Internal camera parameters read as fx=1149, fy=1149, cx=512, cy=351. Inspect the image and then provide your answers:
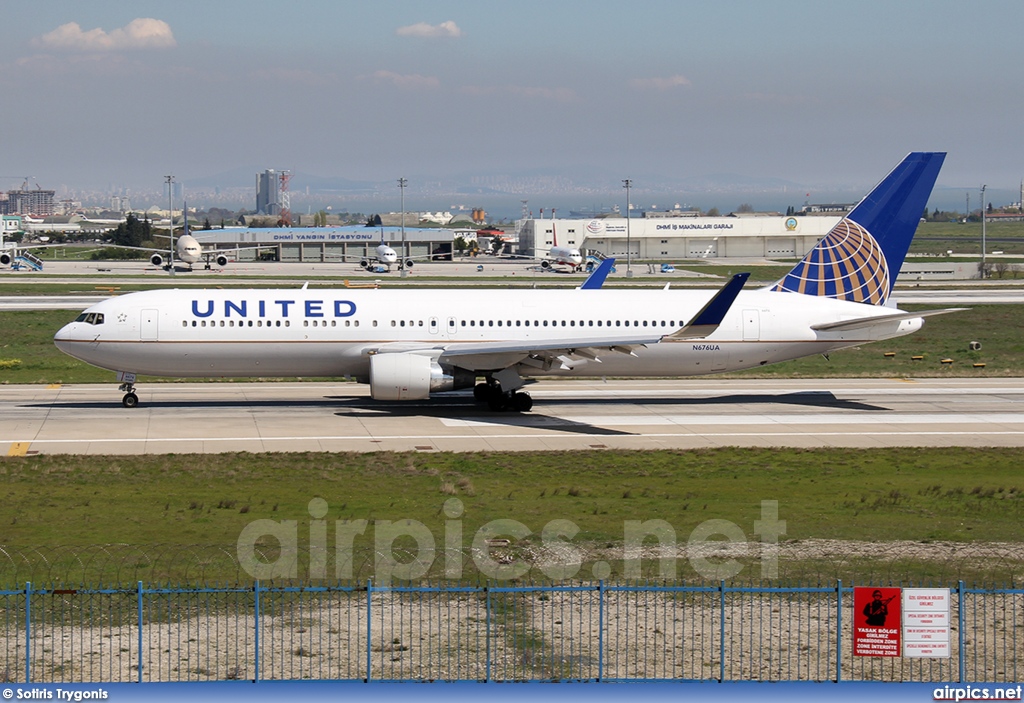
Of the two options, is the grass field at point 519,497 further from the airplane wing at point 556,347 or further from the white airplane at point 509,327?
the white airplane at point 509,327

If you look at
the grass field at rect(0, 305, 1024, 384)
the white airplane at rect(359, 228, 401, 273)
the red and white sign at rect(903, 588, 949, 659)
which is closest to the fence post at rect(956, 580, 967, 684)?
the red and white sign at rect(903, 588, 949, 659)

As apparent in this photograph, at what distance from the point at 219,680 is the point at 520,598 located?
5561 mm

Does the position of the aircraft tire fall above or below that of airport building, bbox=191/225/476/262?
below

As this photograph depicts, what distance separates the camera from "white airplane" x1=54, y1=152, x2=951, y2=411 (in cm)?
4112

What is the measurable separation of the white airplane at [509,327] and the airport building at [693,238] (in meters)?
133

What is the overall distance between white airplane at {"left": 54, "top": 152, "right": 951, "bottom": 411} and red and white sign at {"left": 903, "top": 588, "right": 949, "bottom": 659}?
22.3 metres

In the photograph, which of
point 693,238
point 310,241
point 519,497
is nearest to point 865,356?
point 519,497

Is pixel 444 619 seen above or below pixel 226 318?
below

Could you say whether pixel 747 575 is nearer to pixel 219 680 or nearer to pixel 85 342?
pixel 219 680

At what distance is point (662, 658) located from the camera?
17.5 metres

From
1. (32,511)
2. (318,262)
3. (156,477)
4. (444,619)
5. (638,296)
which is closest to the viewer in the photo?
(444,619)

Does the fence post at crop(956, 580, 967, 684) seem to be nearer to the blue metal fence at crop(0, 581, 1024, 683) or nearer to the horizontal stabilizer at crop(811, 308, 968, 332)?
the blue metal fence at crop(0, 581, 1024, 683)

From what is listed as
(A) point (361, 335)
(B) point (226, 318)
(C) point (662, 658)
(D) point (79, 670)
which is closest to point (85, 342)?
(B) point (226, 318)

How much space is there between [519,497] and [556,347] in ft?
40.8
